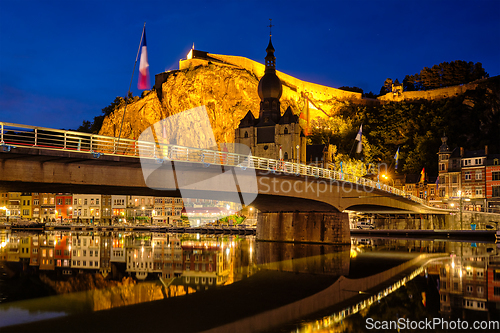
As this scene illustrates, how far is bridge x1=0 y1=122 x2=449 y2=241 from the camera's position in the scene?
21.6 m

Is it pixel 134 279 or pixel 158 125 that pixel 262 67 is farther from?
pixel 134 279

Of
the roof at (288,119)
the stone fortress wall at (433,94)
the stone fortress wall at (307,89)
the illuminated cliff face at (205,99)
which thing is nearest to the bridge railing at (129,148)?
the roof at (288,119)

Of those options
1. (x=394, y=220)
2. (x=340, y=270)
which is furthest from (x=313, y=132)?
(x=340, y=270)

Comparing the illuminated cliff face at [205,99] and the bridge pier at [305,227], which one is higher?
the illuminated cliff face at [205,99]

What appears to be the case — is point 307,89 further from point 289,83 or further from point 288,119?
point 288,119

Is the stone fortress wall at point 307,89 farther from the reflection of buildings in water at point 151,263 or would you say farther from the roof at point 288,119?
the reflection of buildings in water at point 151,263

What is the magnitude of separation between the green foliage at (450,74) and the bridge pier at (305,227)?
137 metres

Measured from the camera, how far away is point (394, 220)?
8012 centimetres

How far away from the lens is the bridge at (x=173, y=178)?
2158 cm

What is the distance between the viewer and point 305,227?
155ft

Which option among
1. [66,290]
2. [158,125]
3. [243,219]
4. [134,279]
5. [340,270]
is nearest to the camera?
[66,290]

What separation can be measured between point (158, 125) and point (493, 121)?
93.3m

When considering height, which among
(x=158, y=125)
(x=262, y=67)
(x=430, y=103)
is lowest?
(x=158, y=125)

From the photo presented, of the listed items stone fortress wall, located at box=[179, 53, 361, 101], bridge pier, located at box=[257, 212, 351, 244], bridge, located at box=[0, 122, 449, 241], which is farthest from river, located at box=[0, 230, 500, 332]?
stone fortress wall, located at box=[179, 53, 361, 101]
